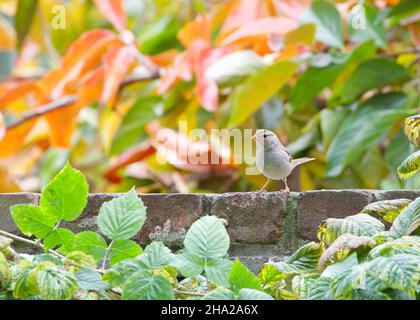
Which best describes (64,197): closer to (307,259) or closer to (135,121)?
(307,259)

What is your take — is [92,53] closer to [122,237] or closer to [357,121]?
[357,121]

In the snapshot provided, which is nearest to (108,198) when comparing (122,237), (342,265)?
(122,237)

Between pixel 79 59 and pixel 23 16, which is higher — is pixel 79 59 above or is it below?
below

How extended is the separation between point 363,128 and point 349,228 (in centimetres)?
120

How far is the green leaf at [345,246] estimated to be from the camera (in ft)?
4.17

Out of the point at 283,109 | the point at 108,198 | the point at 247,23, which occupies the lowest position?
the point at 108,198

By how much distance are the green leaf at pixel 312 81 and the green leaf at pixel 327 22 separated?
3.9 inches

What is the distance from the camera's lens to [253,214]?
169 cm

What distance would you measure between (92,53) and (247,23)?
1.81 feet

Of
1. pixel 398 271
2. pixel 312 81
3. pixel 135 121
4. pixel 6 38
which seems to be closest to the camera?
pixel 398 271

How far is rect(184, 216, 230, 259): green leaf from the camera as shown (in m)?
1.35

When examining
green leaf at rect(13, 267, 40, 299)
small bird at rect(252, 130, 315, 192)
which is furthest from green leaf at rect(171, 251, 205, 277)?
small bird at rect(252, 130, 315, 192)

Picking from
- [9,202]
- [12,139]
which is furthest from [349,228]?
[12,139]

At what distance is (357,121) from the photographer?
265 cm
